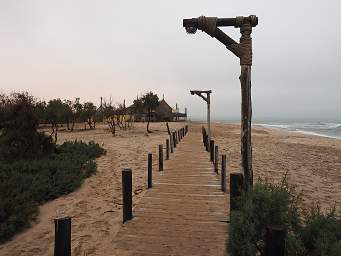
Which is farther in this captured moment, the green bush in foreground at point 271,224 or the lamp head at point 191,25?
the lamp head at point 191,25

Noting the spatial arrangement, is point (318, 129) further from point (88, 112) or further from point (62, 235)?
point (62, 235)

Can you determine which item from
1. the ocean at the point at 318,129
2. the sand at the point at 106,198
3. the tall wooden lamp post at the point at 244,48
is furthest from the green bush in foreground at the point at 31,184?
the ocean at the point at 318,129

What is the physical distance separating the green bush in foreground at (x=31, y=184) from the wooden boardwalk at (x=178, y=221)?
8.21 feet

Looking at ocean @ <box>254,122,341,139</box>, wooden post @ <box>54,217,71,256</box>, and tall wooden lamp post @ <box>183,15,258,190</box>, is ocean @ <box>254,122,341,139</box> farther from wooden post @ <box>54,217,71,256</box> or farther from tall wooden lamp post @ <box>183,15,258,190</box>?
wooden post @ <box>54,217,71,256</box>

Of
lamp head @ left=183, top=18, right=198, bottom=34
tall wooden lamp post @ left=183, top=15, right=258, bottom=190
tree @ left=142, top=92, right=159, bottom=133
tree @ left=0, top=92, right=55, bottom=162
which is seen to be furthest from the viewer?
tree @ left=142, top=92, right=159, bottom=133

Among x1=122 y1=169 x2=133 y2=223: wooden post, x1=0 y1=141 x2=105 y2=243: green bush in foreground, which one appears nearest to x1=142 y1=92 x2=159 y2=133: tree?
x1=0 y1=141 x2=105 y2=243: green bush in foreground

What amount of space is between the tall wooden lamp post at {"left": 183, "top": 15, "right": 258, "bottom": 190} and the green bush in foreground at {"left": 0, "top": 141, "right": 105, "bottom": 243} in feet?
16.3

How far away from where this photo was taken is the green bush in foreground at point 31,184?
6.65 metres

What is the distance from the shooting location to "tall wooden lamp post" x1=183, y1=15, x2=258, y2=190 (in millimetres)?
5270

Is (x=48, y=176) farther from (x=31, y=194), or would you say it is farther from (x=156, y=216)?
(x=156, y=216)

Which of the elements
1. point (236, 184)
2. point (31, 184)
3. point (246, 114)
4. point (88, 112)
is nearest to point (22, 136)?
point (31, 184)

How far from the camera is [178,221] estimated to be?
19.8 feet

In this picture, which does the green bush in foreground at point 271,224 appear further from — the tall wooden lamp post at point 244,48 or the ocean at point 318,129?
the ocean at point 318,129

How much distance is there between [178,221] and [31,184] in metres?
5.02
